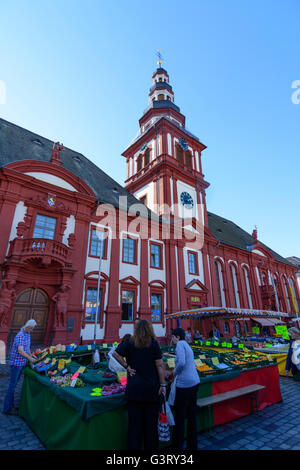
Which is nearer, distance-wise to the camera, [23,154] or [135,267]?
[23,154]

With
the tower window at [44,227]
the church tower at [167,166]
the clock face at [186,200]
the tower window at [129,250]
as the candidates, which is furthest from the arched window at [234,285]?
the tower window at [44,227]

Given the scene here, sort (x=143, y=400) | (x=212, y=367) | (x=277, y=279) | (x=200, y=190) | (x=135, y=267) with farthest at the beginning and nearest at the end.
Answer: (x=277, y=279) → (x=200, y=190) → (x=135, y=267) → (x=212, y=367) → (x=143, y=400)

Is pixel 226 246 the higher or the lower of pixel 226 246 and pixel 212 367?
the higher

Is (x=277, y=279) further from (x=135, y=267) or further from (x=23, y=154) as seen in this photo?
(x=23, y=154)

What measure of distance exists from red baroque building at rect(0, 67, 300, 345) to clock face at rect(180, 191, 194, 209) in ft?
0.39

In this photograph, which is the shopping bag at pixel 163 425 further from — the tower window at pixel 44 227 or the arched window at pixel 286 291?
the arched window at pixel 286 291

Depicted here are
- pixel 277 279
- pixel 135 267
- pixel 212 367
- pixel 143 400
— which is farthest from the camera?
pixel 277 279

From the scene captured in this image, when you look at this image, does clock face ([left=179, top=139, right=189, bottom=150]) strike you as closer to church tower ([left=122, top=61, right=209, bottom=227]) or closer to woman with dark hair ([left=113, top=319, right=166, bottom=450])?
church tower ([left=122, top=61, right=209, bottom=227])

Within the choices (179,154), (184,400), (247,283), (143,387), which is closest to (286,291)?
(247,283)

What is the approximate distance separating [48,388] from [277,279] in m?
35.6

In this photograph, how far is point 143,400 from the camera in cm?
319
